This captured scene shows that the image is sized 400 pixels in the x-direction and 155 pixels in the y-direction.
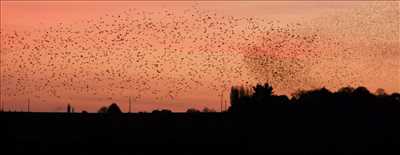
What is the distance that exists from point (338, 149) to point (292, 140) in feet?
20.8

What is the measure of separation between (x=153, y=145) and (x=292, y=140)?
16916 mm

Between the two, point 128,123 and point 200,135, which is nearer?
point 200,135

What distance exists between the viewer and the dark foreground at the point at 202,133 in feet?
346

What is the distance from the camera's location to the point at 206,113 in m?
148

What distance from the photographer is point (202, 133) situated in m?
126

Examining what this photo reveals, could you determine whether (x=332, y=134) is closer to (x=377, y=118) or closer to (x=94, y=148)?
(x=377, y=118)

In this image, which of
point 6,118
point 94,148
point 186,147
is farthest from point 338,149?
point 6,118

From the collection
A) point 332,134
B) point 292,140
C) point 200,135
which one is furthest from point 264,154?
point 200,135

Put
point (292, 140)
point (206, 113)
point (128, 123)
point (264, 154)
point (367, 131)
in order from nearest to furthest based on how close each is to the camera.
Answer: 1. point (264, 154)
2. point (292, 140)
3. point (367, 131)
4. point (128, 123)
5. point (206, 113)

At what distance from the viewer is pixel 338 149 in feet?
342

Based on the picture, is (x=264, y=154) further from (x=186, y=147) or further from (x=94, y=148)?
(x=94, y=148)

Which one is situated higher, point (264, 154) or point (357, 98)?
point (357, 98)

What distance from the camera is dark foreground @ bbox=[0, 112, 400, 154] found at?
105562mm

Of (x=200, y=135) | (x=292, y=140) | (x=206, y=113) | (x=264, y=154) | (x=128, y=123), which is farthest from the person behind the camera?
(x=206, y=113)
